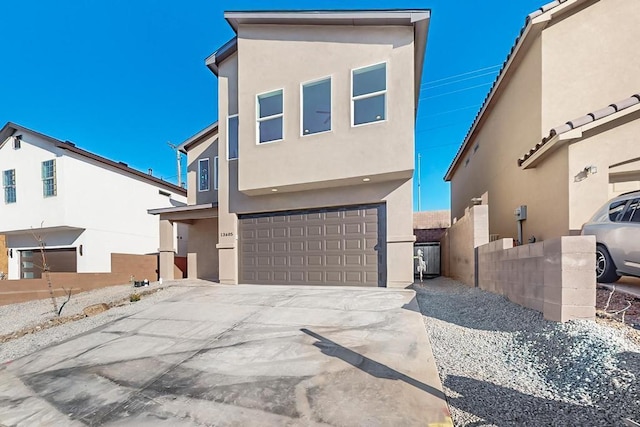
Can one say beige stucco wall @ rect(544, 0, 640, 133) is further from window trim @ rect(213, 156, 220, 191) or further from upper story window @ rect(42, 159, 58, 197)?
upper story window @ rect(42, 159, 58, 197)

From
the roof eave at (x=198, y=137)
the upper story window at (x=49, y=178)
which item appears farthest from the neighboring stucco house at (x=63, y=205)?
the roof eave at (x=198, y=137)

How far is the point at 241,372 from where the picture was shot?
143 inches

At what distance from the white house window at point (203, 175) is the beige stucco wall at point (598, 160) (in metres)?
13.0

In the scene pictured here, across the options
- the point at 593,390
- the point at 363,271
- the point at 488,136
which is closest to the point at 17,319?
the point at 363,271

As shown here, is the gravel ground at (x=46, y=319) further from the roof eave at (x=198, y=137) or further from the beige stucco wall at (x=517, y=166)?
the beige stucco wall at (x=517, y=166)

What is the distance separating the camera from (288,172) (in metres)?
8.78

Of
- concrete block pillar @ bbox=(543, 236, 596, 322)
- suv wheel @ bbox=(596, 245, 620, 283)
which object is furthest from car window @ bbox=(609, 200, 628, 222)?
concrete block pillar @ bbox=(543, 236, 596, 322)

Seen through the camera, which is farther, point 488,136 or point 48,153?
point 48,153

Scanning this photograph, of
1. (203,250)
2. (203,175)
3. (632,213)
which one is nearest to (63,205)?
(203,175)

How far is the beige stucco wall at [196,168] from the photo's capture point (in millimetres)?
13164

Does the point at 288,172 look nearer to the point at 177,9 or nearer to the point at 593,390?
the point at 593,390

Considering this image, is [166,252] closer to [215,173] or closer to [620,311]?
[215,173]

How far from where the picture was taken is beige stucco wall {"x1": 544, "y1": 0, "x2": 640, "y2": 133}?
23.3 ft

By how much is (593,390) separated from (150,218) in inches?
762
